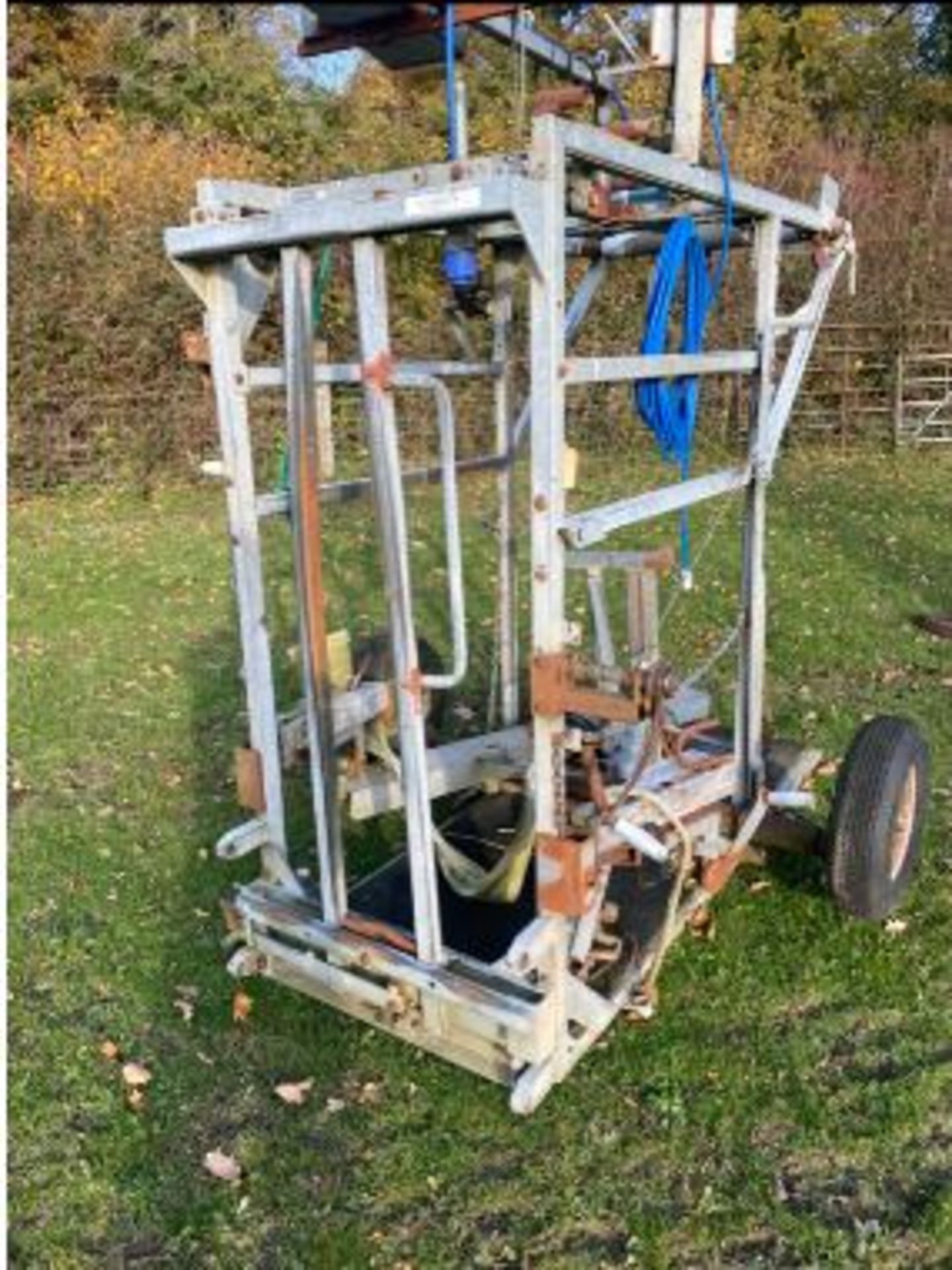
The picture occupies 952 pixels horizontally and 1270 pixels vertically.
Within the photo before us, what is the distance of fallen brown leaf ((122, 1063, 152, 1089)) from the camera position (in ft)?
12.0

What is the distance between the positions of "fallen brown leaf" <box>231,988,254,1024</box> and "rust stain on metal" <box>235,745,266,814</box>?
0.63 meters

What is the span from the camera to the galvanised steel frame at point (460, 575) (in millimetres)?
2820

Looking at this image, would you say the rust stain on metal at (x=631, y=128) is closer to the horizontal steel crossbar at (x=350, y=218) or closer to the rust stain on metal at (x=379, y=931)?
the horizontal steel crossbar at (x=350, y=218)

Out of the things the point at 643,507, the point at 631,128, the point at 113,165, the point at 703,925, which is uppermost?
the point at 113,165

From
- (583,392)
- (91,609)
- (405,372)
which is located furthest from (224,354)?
(583,392)

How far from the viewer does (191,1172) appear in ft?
10.8

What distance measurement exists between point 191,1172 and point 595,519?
2.04 m

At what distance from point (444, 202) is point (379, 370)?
45 cm

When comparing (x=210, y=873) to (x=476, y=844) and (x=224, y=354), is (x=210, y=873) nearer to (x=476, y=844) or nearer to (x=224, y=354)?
(x=476, y=844)

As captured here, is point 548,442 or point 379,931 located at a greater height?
point 548,442

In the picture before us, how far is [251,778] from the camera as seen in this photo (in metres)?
3.80

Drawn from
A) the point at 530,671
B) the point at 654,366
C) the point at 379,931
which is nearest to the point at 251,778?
the point at 379,931

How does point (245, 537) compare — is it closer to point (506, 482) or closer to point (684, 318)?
point (506, 482)

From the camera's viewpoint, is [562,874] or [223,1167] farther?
[223,1167]
